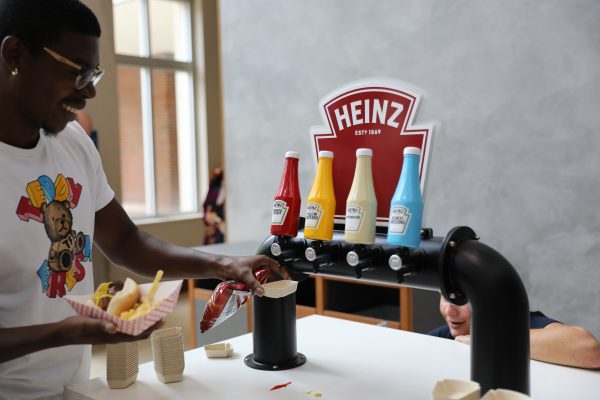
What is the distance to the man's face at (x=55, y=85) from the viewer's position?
1209 mm

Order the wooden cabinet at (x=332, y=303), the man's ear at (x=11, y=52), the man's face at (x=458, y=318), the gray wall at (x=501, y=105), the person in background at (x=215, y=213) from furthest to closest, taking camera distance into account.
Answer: the person in background at (x=215, y=213), the wooden cabinet at (x=332, y=303), the gray wall at (x=501, y=105), the man's face at (x=458, y=318), the man's ear at (x=11, y=52)

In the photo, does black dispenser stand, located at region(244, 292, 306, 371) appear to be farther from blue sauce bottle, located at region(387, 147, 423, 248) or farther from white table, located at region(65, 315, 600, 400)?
blue sauce bottle, located at region(387, 147, 423, 248)

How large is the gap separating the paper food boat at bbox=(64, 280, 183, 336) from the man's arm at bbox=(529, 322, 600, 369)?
0.82 m

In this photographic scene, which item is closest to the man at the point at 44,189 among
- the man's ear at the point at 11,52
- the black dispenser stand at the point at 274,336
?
the man's ear at the point at 11,52

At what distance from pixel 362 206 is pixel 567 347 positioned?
57cm

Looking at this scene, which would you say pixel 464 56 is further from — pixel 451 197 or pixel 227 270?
pixel 227 270

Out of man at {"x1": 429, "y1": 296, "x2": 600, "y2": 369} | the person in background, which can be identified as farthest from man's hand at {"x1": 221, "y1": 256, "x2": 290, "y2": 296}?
the person in background

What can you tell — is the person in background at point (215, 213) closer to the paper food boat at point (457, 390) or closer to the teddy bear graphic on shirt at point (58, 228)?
the teddy bear graphic on shirt at point (58, 228)

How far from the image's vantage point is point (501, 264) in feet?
3.61

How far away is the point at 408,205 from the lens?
113 centimetres

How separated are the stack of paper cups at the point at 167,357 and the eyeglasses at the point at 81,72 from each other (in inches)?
21.5

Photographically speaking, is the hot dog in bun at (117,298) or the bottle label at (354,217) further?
the bottle label at (354,217)

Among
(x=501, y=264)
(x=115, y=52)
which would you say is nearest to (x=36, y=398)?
(x=501, y=264)

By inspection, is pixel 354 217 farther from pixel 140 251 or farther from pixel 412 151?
pixel 140 251
